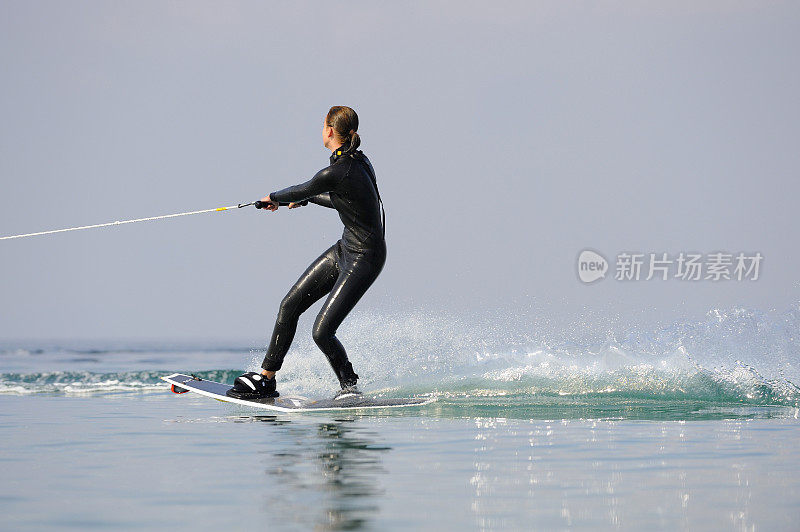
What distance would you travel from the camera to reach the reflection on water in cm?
391

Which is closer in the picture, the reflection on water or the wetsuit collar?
the reflection on water

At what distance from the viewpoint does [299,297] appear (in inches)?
344

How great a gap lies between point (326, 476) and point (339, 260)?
3.94m

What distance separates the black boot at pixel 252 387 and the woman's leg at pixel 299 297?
0.14 metres

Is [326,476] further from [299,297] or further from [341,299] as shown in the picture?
[299,297]

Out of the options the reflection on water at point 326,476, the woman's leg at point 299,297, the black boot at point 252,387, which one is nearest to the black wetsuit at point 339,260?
the woman's leg at point 299,297

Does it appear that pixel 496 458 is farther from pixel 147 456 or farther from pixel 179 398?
pixel 179 398

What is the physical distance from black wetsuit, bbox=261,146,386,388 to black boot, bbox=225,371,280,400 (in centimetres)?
14

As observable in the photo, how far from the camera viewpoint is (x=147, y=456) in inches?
226

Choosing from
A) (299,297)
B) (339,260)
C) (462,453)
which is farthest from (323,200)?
(462,453)

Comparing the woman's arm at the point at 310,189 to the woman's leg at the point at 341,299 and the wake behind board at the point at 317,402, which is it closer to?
the woman's leg at the point at 341,299

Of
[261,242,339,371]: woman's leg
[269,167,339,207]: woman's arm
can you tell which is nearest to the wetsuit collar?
[269,167,339,207]: woman's arm

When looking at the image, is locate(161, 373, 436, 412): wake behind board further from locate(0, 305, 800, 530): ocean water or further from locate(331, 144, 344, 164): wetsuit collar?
locate(331, 144, 344, 164): wetsuit collar

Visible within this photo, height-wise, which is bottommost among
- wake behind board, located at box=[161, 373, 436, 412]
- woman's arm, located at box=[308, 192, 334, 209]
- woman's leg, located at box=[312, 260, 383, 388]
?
wake behind board, located at box=[161, 373, 436, 412]
